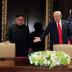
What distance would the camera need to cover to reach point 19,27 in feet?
17.7

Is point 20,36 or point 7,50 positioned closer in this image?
point 7,50

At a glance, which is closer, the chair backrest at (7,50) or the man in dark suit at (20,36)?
the chair backrest at (7,50)

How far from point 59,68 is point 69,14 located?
454 cm

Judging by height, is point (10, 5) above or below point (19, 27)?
above

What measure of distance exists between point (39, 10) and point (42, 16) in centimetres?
19

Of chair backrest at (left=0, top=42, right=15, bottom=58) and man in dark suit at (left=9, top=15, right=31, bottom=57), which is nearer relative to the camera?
chair backrest at (left=0, top=42, right=15, bottom=58)

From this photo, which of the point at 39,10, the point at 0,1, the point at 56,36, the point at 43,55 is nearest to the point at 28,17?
the point at 39,10

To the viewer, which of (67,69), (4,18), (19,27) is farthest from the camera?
(4,18)

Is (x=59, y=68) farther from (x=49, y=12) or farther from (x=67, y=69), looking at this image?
(x=49, y=12)

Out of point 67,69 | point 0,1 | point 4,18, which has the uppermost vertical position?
point 0,1

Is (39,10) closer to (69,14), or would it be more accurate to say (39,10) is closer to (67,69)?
(69,14)

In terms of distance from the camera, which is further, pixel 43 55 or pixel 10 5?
pixel 10 5

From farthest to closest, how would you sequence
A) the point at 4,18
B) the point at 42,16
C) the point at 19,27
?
the point at 42,16, the point at 4,18, the point at 19,27

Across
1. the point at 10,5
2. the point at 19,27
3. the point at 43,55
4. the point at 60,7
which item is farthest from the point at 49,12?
the point at 43,55
